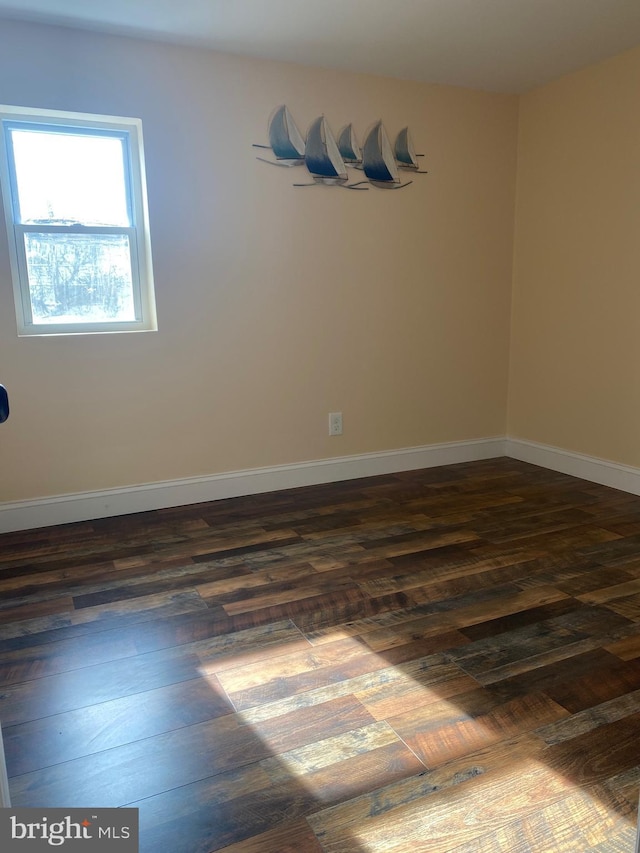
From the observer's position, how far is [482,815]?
132 centimetres

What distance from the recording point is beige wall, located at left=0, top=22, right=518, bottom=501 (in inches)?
118

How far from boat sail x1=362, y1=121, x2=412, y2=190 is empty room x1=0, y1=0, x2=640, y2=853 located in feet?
0.07

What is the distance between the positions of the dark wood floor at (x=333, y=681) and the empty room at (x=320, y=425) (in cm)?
1

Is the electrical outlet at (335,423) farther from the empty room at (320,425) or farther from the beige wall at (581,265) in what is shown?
the beige wall at (581,265)

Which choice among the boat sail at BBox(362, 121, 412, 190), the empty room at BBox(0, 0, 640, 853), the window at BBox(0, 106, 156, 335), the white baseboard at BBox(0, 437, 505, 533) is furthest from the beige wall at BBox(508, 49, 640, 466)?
the window at BBox(0, 106, 156, 335)

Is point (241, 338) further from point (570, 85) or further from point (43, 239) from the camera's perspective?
point (570, 85)

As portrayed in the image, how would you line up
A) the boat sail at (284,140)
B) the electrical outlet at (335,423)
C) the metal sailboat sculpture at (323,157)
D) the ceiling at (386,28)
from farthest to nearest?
the electrical outlet at (335,423)
the metal sailboat sculpture at (323,157)
the boat sail at (284,140)
the ceiling at (386,28)

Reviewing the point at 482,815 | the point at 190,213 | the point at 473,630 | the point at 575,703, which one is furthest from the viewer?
the point at 190,213

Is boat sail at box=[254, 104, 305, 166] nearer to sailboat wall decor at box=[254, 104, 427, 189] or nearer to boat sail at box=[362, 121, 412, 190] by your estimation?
sailboat wall decor at box=[254, 104, 427, 189]

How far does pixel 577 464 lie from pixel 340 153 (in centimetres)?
237

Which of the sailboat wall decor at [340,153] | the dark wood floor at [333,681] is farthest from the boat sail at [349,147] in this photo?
the dark wood floor at [333,681]

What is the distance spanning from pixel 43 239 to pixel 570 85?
309cm

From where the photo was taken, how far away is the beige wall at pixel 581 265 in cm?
336

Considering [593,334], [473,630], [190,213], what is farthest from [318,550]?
[593,334]
